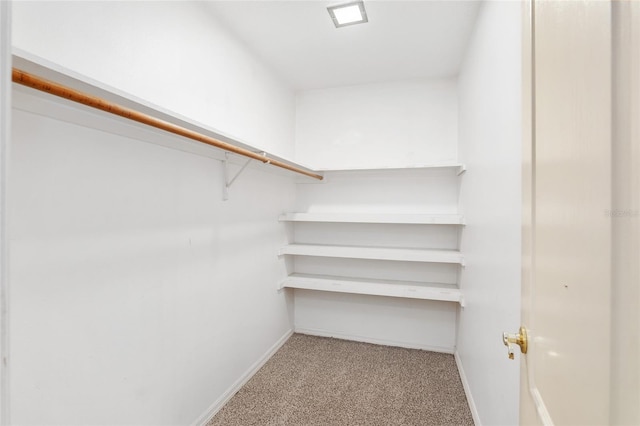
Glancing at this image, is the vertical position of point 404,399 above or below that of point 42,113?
below

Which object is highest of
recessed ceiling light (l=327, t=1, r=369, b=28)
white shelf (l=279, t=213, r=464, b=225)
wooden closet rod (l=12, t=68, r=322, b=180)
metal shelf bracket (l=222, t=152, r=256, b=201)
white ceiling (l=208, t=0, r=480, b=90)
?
white ceiling (l=208, t=0, r=480, b=90)

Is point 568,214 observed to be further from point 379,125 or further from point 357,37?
point 379,125

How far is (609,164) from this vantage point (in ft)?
1.28

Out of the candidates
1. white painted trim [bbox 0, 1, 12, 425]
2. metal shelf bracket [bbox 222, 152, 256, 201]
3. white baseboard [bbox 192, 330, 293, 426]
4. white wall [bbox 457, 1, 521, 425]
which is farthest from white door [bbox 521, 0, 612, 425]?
white baseboard [bbox 192, 330, 293, 426]

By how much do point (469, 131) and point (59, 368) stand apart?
8.24ft

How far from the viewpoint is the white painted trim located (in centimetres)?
38

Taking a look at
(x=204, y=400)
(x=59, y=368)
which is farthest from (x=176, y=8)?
(x=204, y=400)

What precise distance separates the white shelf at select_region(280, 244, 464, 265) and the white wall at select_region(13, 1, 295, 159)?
103 centimetres

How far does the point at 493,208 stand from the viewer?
1.45 m

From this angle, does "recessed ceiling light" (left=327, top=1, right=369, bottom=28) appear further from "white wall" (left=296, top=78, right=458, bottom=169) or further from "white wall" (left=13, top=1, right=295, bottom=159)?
"white wall" (left=296, top=78, right=458, bottom=169)

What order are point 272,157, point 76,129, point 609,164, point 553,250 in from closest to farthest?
point 609,164 < point 553,250 < point 76,129 < point 272,157

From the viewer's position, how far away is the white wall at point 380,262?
277cm

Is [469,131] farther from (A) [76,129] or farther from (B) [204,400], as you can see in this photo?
(B) [204,400]

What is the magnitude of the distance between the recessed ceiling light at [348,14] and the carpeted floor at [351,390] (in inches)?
97.2
